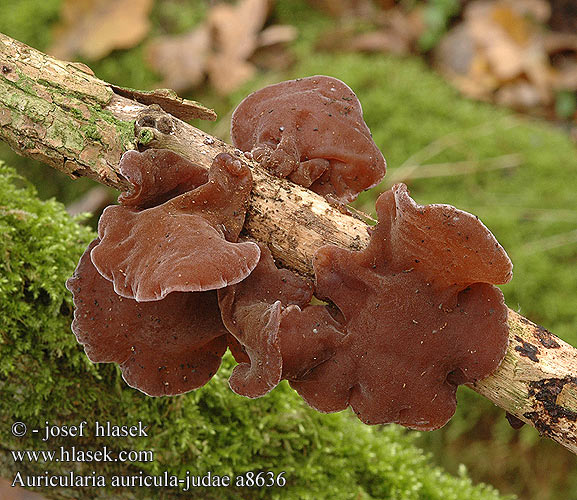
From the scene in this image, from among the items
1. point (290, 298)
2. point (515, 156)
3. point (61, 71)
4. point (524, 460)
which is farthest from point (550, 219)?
point (61, 71)

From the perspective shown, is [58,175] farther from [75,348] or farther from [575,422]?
[575,422]

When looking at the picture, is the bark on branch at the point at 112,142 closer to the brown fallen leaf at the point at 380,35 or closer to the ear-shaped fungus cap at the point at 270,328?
the ear-shaped fungus cap at the point at 270,328

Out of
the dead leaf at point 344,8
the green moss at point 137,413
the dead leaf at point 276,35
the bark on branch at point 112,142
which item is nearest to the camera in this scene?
the bark on branch at point 112,142

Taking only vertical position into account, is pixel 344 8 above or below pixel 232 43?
above

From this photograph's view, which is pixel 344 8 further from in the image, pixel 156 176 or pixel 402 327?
pixel 402 327

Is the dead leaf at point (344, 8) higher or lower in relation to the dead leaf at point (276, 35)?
higher

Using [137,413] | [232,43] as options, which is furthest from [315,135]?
[232,43]

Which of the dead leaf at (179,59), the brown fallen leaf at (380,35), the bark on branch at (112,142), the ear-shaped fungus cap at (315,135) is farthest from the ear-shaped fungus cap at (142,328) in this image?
the brown fallen leaf at (380,35)
